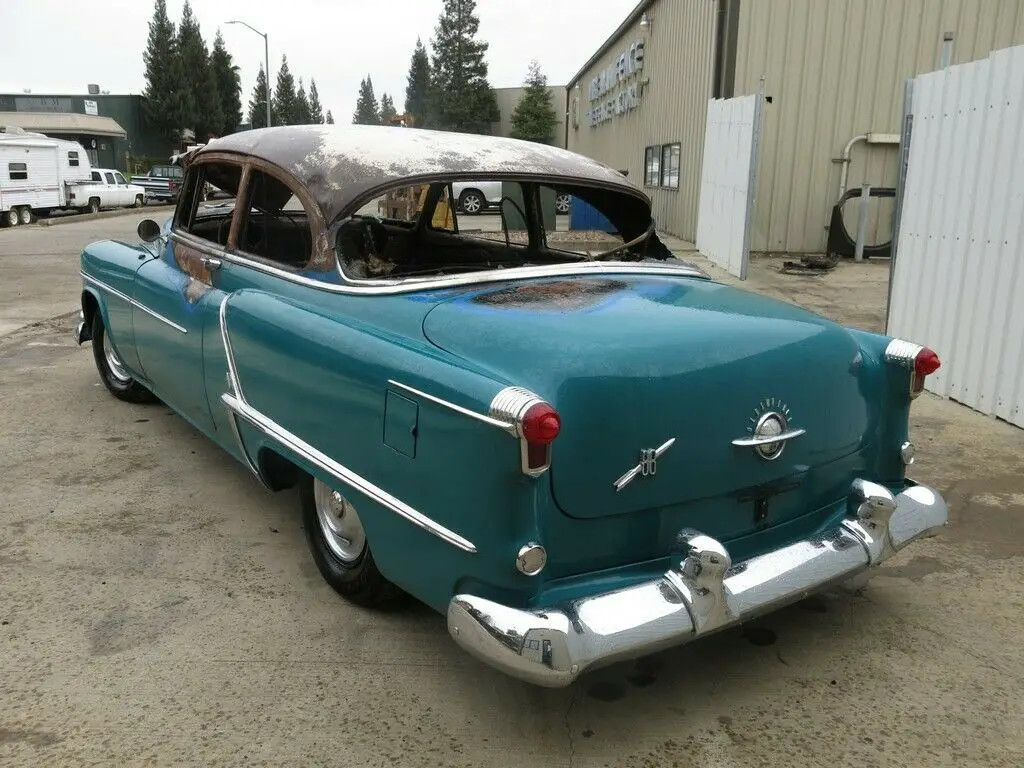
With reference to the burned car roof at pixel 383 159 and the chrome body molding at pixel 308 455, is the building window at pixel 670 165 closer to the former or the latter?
the burned car roof at pixel 383 159

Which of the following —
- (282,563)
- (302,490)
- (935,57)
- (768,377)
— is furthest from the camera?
(935,57)

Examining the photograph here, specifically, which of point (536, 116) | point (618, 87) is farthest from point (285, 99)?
point (618, 87)

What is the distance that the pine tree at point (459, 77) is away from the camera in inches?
2603

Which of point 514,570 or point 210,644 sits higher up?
point 514,570

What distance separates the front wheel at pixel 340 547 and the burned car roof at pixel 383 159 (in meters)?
1.05

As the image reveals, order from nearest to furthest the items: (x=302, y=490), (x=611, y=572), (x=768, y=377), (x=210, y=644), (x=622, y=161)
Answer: (x=611, y=572), (x=768, y=377), (x=210, y=644), (x=302, y=490), (x=622, y=161)

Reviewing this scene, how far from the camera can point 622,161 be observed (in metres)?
22.4

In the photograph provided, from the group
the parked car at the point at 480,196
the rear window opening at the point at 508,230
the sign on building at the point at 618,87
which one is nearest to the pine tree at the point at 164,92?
the sign on building at the point at 618,87

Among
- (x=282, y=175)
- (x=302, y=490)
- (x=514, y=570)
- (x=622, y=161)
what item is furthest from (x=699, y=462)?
(x=622, y=161)

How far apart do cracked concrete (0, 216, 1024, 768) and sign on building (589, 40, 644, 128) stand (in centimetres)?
1690

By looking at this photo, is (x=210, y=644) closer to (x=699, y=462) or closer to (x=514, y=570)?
(x=514, y=570)

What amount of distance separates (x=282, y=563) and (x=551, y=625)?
172 cm

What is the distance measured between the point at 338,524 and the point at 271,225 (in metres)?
1.48

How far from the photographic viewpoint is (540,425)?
208 cm
